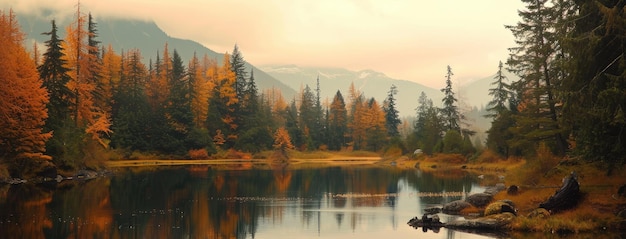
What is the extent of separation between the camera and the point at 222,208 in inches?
1416

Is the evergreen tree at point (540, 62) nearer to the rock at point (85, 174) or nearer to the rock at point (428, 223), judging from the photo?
the rock at point (428, 223)

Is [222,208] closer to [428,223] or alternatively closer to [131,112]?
[428,223]

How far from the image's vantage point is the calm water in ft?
87.1

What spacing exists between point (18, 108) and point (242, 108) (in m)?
68.6

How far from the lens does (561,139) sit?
42.9 m

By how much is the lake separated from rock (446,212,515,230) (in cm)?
117

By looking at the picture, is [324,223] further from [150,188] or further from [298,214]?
[150,188]

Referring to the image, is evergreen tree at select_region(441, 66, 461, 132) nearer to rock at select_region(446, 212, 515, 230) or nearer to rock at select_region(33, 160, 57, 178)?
rock at select_region(33, 160, 57, 178)

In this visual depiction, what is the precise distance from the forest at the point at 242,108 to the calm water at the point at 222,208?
21.9ft

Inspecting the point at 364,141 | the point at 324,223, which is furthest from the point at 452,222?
the point at 364,141

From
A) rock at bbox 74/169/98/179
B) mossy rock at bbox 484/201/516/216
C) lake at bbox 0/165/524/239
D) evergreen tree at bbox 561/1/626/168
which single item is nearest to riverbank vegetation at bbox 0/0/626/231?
evergreen tree at bbox 561/1/626/168

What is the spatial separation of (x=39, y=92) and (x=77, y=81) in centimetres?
1782

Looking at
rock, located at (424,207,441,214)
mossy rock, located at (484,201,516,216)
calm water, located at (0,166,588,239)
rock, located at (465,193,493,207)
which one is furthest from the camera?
rock, located at (424,207,441,214)

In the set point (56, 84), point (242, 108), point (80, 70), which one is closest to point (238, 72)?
point (242, 108)
